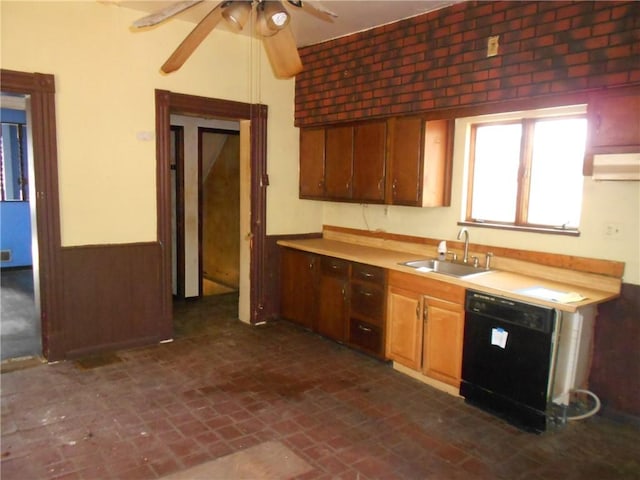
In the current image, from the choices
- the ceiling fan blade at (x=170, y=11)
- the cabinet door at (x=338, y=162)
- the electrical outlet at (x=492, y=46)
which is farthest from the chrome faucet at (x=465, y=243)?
the ceiling fan blade at (x=170, y=11)

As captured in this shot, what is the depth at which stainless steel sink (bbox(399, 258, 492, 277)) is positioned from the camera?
381cm

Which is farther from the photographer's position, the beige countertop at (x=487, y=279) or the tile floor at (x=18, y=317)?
the tile floor at (x=18, y=317)

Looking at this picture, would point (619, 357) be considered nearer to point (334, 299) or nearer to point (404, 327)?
point (404, 327)

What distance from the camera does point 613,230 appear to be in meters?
3.12

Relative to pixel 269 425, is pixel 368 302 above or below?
above

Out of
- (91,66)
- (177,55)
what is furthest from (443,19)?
(91,66)

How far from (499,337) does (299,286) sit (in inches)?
89.6

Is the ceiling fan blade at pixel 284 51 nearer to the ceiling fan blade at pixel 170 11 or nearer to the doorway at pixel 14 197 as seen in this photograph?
the ceiling fan blade at pixel 170 11

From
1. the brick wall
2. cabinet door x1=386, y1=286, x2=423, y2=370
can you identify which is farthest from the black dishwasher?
the brick wall

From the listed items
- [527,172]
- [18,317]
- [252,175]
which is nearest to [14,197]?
[18,317]

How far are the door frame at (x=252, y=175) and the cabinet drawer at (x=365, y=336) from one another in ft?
4.06

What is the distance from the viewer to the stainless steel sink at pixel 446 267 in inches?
150

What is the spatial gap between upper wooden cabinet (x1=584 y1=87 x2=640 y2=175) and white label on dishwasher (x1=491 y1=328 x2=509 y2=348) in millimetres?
1132

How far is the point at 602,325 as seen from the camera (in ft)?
10.5
